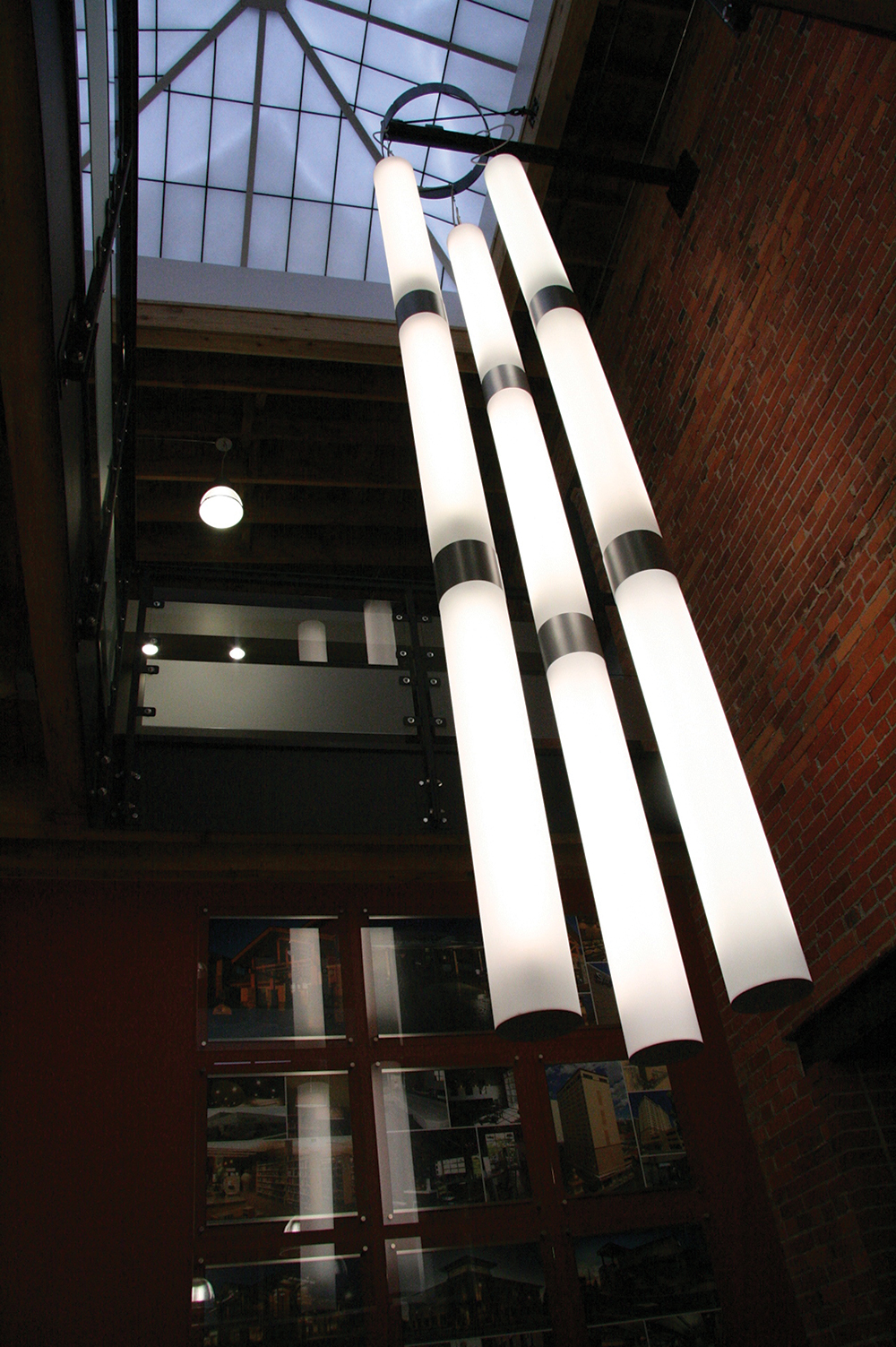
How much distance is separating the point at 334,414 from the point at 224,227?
5.68ft

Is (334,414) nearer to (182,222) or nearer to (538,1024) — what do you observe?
(182,222)

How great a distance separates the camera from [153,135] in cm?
656

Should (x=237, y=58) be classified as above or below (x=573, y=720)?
above

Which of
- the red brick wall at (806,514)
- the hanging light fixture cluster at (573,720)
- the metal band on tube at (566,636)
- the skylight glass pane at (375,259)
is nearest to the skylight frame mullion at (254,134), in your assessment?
the skylight glass pane at (375,259)

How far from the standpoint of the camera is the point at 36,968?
385cm

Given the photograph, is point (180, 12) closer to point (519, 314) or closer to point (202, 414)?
point (202, 414)

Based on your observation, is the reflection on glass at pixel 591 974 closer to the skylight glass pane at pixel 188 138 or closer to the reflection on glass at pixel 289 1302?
the reflection on glass at pixel 289 1302

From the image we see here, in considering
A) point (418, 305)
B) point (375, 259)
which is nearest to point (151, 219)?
point (375, 259)

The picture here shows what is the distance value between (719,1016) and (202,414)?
484cm

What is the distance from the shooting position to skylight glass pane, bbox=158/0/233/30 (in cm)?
617

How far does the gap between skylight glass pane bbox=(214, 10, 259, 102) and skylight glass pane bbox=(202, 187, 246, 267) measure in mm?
620

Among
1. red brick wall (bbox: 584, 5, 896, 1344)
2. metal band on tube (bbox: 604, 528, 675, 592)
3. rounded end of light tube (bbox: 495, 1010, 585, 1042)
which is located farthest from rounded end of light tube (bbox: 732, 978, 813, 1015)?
red brick wall (bbox: 584, 5, 896, 1344)

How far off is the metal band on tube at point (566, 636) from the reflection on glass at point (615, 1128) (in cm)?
257

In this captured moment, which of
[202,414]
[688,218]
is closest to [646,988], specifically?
[688,218]
